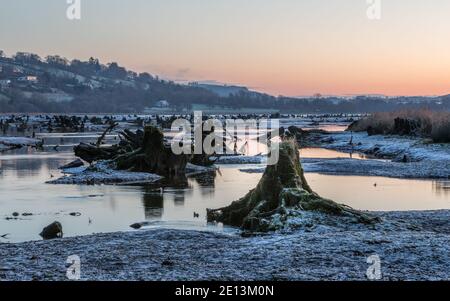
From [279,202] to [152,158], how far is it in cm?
1677

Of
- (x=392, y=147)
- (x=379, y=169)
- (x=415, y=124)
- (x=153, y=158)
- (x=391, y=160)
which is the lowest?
(x=391, y=160)

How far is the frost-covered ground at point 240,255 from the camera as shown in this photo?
11.1m

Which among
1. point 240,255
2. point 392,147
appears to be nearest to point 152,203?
point 240,255

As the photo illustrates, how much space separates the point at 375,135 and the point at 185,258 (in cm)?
5888

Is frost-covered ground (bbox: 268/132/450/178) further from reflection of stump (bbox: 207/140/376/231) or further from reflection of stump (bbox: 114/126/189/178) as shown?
reflection of stump (bbox: 207/140/376/231)

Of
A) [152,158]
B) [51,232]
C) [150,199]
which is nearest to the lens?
[51,232]

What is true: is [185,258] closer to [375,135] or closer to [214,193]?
[214,193]

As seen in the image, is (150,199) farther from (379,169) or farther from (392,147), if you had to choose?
(392,147)

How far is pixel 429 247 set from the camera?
13117mm

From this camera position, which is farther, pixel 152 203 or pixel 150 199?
pixel 150 199

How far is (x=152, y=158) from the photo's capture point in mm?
33969

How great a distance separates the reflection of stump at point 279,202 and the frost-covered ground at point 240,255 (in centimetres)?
105

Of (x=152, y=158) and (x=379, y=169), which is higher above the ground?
(x=152, y=158)
